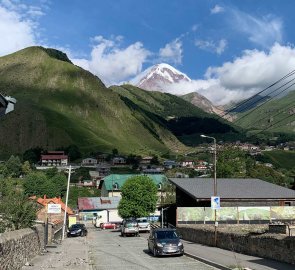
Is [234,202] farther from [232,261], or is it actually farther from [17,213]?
[17,213]

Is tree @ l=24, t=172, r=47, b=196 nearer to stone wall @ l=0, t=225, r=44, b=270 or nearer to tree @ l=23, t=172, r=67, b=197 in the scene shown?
tree @ l=23, t=172, r=67, b=197

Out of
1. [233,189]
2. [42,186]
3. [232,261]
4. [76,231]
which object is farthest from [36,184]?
[232,261]

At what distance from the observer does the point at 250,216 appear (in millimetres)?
41438

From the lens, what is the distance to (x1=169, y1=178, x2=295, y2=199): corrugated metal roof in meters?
44.2

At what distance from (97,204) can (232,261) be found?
95131 millimetres

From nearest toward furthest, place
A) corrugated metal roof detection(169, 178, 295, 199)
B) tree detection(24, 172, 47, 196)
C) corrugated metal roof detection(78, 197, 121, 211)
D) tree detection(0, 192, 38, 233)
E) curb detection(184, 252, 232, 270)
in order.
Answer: curb detection(184, 252, 232, 270) < tree detection(0, 192, 38, 233) < corrugated metal roof detection(169, 178, 295, 199) < corrugated metal roof detection(78, 197, 121, 211) < tree detection(24, 172, 47, 196)

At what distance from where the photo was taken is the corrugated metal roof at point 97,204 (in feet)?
366

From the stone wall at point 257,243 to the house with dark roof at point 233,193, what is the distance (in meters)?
11.7

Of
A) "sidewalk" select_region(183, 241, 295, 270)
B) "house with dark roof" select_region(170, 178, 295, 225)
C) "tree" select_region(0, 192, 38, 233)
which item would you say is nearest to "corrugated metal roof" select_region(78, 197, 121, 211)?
"house with dark roof" select_region(170, 178, 295, 225)

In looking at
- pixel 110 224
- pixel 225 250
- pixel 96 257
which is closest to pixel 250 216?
pixel 225 250

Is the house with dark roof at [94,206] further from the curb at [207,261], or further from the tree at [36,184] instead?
the curb at [207,261]

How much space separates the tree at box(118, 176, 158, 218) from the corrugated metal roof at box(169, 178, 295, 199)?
79.1 ft

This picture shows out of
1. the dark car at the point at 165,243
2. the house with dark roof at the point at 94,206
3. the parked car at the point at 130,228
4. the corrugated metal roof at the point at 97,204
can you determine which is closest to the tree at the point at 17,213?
the dark car at the point at 165,243

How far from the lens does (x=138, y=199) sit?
73.1 m
